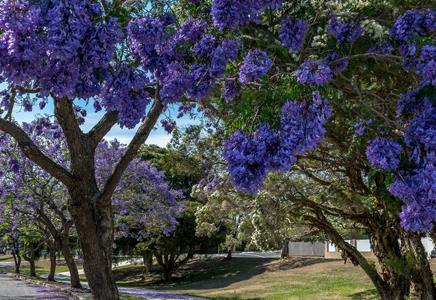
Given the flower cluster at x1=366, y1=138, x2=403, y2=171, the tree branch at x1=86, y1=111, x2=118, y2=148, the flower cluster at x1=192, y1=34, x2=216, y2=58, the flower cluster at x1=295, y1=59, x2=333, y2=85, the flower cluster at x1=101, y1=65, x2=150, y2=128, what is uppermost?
the flower cluster at x1=192, y1=34, x2=216, y2=58

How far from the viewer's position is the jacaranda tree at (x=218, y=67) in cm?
465

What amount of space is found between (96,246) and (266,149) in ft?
14.9

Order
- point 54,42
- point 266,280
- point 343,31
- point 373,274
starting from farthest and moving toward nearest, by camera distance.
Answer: point 266,280 < point 373,274 < point 343,31 < point 54,42

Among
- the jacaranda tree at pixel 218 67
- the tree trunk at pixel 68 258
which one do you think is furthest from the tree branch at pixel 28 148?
the tree trunk at pixel 68 258

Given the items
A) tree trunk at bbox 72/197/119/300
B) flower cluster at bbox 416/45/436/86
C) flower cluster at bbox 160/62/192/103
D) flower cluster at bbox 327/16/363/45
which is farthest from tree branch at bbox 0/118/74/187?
flower cluster at bbox 416/45/436/86

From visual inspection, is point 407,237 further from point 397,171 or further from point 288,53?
point 397,171

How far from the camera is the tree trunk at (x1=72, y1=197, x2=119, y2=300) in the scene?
831cm

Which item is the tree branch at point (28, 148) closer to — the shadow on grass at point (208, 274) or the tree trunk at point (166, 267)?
the shadow on grass at point (208, 274)

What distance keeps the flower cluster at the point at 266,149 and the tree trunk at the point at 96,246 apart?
4.23 meters

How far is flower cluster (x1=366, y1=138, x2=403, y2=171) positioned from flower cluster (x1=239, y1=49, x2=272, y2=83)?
1176mm

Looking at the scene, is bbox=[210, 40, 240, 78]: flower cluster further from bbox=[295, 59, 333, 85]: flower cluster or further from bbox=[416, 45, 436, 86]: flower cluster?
bbox=[416, 45, 436, 86]: flower cluster

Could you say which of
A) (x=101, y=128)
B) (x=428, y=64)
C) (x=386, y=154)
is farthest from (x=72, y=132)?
(x=428, y=64)

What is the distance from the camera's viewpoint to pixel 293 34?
6.40 m

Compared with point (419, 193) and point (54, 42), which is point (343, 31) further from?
point (54, 42)
